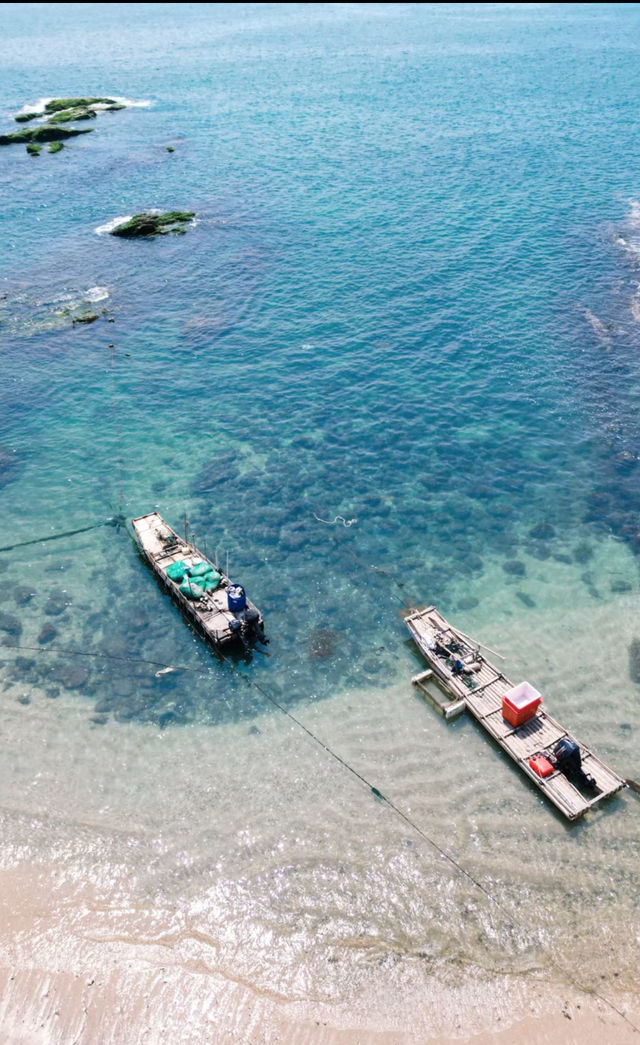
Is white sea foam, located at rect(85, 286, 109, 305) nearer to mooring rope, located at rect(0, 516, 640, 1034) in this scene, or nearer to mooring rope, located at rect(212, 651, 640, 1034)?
mooring rope, located at rect(0, 516, 640, 1034)

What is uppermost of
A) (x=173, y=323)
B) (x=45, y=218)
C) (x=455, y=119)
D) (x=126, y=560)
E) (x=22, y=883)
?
(x=455, y=119)

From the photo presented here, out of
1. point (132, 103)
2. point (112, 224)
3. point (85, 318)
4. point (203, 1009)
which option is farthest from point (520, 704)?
point (132, 103)

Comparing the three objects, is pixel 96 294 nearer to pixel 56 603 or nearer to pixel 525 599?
pixel 56 603

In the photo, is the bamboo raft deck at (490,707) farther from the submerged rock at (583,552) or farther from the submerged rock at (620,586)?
the submerged rock at (583,552)

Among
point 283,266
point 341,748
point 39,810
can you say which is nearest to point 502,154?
point 283,266

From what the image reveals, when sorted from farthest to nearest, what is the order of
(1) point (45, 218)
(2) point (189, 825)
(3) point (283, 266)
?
(1) point (45, 218) → (3) point (283, 266) → (2) point (189, 825)

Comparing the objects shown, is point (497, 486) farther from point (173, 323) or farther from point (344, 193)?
point (344, 193)
